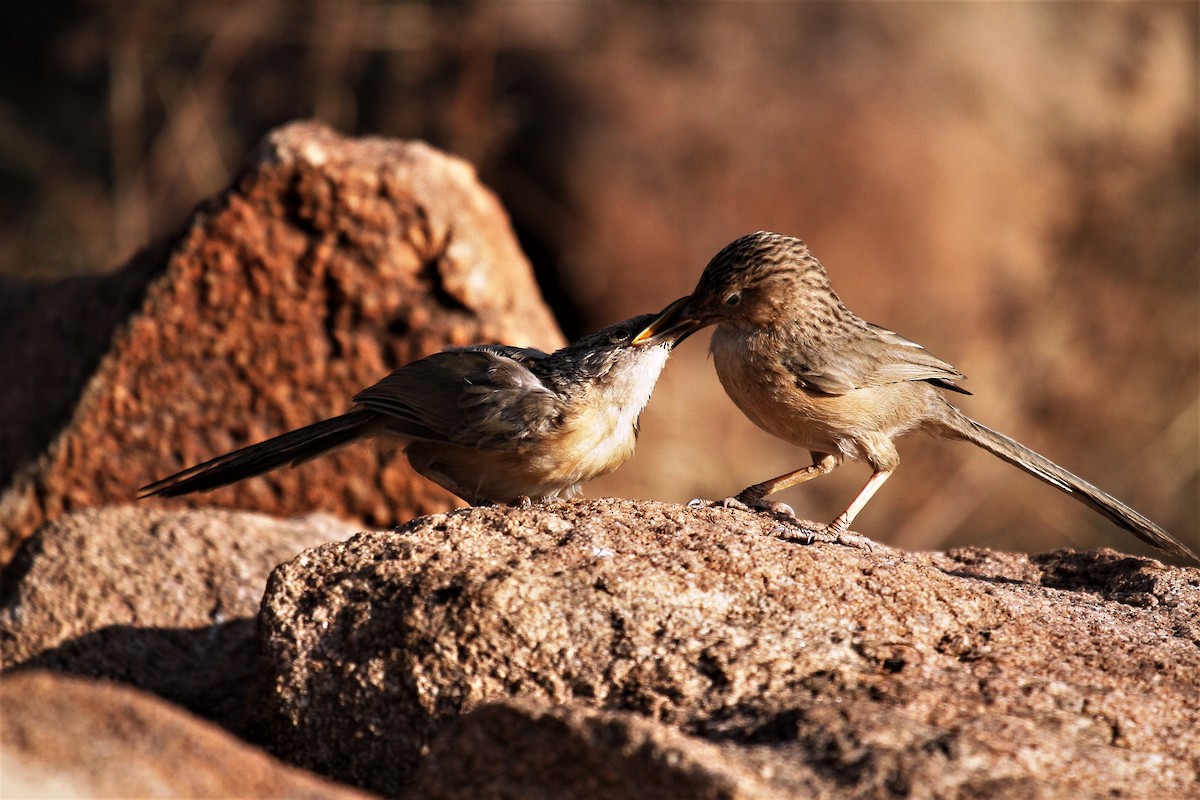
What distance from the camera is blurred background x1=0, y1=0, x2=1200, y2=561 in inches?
456

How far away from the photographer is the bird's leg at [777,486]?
5473 mm

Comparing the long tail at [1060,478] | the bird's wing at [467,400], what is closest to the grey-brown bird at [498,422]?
the bird's wing at [467,400]

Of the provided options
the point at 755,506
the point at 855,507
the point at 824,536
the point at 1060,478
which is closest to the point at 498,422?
the point at 755,506

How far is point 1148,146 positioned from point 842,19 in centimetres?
340

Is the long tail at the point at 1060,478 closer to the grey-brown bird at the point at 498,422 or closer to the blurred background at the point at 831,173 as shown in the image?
the grey-brown bird at the point at 498,422

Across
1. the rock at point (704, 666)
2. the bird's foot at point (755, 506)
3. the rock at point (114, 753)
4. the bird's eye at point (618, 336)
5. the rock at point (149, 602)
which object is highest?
the bird's eye at point (618, 336)

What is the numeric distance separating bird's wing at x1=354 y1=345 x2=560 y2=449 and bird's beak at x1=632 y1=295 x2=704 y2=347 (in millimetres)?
572

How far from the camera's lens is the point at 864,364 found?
6160 mm

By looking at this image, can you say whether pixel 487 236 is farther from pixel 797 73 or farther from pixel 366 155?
pixel 797 73

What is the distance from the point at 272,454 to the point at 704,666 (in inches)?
112

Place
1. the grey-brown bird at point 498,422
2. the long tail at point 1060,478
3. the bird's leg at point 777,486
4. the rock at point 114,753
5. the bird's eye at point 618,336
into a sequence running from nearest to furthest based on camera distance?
the rock at point 114,753
the bird's leg at point 777,486
the grey-brown bird at point 498,422
the long tail at point 1060,478
the bird's eye at point 618,336

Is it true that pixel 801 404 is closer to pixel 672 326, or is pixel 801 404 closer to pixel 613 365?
pixel 672 326

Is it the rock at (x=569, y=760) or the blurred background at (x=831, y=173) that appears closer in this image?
the rock at (x=569, y=760)

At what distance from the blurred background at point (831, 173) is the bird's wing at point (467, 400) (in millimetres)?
4395
